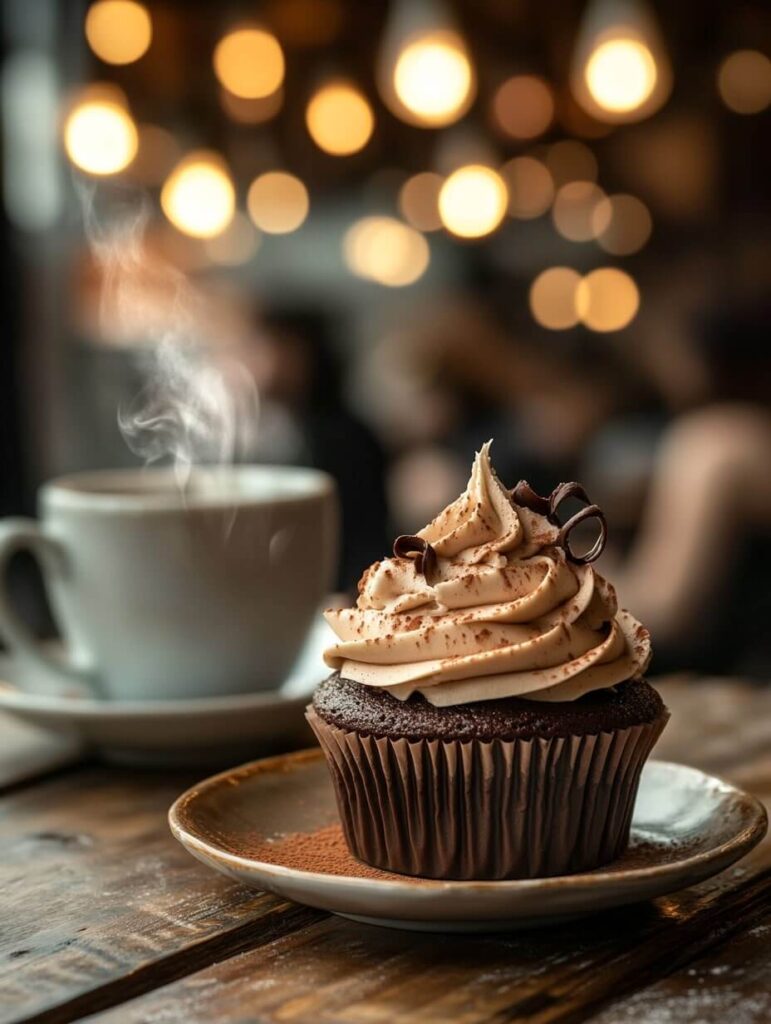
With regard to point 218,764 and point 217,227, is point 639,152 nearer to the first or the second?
point 217,227

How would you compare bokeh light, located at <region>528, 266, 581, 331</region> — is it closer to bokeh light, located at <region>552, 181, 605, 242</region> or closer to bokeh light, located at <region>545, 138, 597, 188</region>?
bokeh light, located at <region>552, 181, 605, 242</region>

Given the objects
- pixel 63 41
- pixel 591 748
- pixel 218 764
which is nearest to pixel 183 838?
pixel 591 748

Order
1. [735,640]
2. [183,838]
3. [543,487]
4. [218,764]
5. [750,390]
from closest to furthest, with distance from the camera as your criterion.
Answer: [183,838] → [218,764] → [735,640] → [543,487] → [750,390]

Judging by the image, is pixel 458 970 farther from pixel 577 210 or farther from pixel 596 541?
pixel 577 210

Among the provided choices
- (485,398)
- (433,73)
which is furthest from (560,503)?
(485,398)

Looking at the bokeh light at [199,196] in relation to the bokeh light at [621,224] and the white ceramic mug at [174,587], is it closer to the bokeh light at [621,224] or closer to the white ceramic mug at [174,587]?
the bokeh light at [621,224]

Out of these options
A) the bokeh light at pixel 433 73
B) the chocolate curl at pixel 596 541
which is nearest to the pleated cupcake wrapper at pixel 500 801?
the chocolate curl at pixel 596 541
